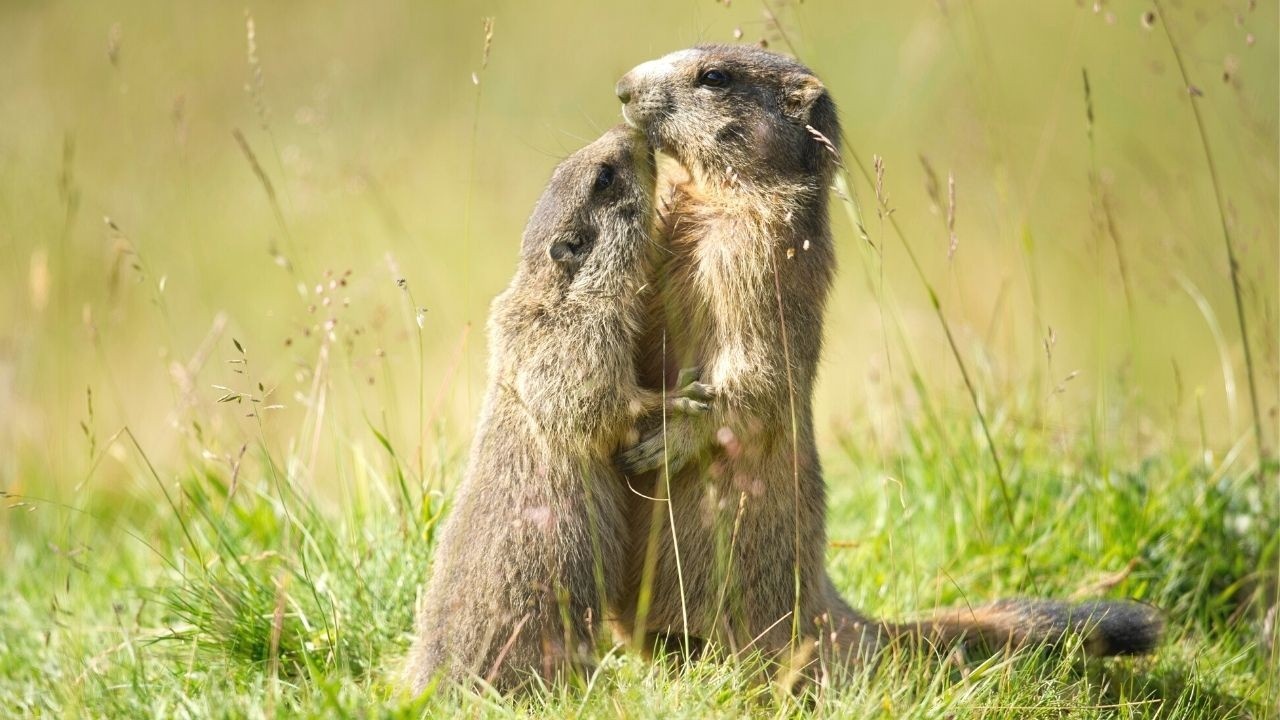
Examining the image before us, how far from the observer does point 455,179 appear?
41.5ft

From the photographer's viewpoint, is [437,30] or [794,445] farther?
[437,30]

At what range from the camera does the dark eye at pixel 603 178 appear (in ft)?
13.8

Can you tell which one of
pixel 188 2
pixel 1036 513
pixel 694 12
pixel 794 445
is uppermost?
pixel 188 2

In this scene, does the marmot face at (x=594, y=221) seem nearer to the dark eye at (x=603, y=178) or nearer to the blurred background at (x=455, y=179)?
the dark eye at (x=603, y=178)

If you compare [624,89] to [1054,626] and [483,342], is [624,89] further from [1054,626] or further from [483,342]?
[483,342]

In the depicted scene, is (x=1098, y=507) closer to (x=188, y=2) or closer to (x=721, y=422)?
(x=721, y=422)

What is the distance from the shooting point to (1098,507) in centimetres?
538

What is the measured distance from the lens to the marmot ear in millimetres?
4391

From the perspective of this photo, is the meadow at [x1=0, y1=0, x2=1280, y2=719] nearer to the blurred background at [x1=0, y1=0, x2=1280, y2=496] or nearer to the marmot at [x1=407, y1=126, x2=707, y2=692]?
the blurred background at [x1=0, y1=0, x2=1280, y2=496]

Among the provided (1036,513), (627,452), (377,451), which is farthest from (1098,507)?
(377,451)

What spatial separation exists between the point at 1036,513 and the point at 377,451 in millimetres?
2985

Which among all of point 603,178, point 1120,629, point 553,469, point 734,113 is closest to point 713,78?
point 734,113

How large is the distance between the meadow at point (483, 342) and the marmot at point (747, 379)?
0.76 ft

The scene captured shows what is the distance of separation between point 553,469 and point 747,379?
701 mm
